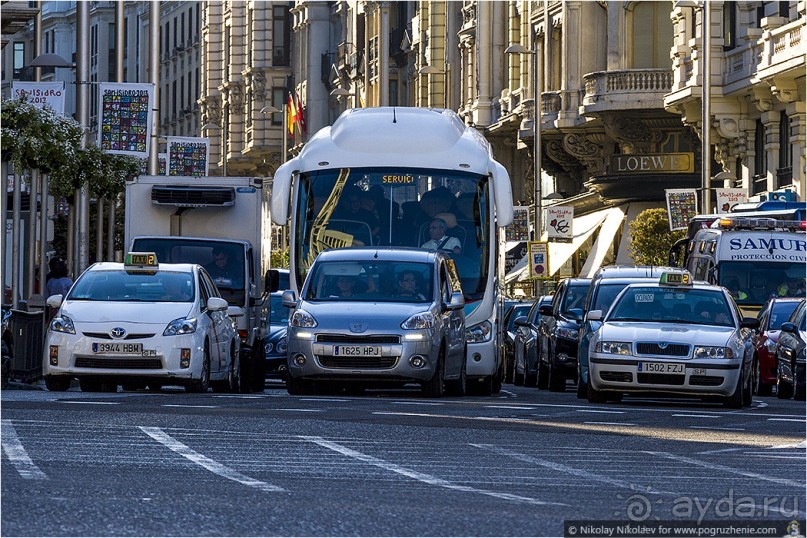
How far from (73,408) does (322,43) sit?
8900cm

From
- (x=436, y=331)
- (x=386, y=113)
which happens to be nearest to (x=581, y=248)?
(x=386, y=113)

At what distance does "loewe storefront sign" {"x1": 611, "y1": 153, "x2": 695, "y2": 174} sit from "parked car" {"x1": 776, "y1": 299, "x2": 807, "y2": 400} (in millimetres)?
30664

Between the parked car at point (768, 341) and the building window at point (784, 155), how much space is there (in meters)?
17.6

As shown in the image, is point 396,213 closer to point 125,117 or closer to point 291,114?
point 125,117

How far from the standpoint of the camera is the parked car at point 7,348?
27.4 metres

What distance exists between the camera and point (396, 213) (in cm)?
2845

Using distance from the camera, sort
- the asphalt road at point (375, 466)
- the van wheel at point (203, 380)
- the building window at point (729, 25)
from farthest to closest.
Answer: the building window at point (729, 25)
the van wheel at point (203, 380)
the asphalt road at point (375, 466)

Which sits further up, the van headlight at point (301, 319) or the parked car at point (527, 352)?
the van headlight at point (301, 319)

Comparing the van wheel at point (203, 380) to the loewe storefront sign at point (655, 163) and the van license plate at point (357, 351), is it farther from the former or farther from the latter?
the loewe storefront sign at point (655, 163)

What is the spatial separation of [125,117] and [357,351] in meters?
19.2

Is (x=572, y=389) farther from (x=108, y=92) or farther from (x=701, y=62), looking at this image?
(x=701, y=62)

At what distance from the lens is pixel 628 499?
12734 millimetres

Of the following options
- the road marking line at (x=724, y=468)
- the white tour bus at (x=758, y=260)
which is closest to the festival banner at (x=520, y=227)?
the white tour bus at (x=758, y=260)

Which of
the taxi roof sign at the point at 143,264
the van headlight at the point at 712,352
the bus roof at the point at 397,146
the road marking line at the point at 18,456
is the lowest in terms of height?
the road marking line at the point at 18,456
